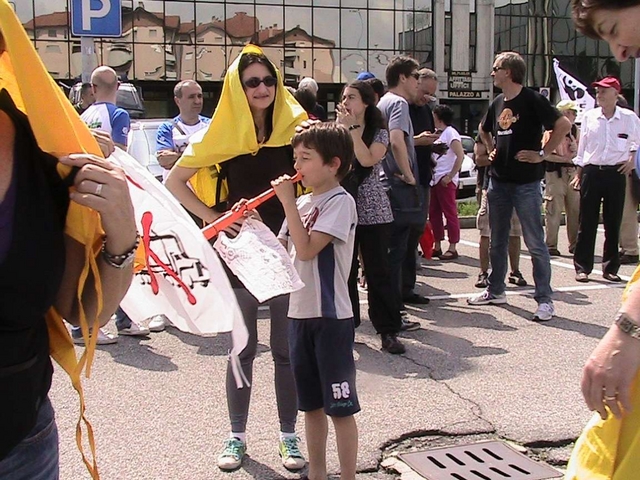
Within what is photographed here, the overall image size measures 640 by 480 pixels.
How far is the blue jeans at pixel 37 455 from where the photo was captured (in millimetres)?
1709

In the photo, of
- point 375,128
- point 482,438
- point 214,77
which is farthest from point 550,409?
point 214,77

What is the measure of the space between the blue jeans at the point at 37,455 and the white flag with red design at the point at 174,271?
438mm

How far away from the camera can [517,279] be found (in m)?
8.06

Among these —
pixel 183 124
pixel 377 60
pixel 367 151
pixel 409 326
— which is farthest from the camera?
pixel 377 60

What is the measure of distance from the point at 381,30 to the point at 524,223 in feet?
98.2

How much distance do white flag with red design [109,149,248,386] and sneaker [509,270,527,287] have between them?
6319mm

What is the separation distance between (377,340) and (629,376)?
169 inches

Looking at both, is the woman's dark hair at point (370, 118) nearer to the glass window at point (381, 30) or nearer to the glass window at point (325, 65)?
the glass window at point (325, 65)

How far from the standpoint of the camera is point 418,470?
3.64 metres

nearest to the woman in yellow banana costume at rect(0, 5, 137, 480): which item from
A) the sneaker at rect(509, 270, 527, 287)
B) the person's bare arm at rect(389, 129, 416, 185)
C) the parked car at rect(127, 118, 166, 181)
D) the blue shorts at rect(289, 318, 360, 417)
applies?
the blue shorts at rect(289, 318, 360, 417)

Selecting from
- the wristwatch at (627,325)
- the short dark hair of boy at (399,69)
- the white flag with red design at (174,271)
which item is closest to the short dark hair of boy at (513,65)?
the short dark hair of boy at (399,69)

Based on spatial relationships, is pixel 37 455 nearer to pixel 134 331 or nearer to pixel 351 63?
pixel 134 331

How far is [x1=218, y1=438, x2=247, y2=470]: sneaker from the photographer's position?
3.64m

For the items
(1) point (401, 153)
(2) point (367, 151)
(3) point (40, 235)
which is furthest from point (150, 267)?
(1) point (401, 153)
